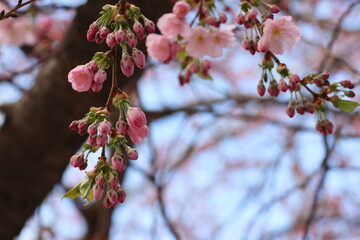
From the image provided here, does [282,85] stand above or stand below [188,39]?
below

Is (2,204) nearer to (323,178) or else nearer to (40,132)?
(40,132)

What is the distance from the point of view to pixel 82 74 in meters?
0.78

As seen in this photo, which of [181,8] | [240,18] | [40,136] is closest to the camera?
[181,8]

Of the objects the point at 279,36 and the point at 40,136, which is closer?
the point at 279,36

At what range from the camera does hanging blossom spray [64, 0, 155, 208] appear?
74 cm

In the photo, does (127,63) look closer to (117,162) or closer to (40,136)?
(117,162)

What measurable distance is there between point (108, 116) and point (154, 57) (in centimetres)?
15

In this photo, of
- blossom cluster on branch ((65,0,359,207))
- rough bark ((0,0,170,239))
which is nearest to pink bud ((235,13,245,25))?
blossom cluster on branch ((65,0,359,207))

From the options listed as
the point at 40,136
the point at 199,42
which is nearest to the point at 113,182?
the point at 199,42

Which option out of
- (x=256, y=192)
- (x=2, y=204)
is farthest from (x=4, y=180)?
(x=256, y=192)

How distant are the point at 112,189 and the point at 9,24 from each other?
107 inches

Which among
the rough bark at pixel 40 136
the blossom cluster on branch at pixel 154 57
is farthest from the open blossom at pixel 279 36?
the rough bark at pixel 40 136

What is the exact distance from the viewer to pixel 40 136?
2.01 m

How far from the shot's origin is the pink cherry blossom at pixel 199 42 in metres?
0.74
